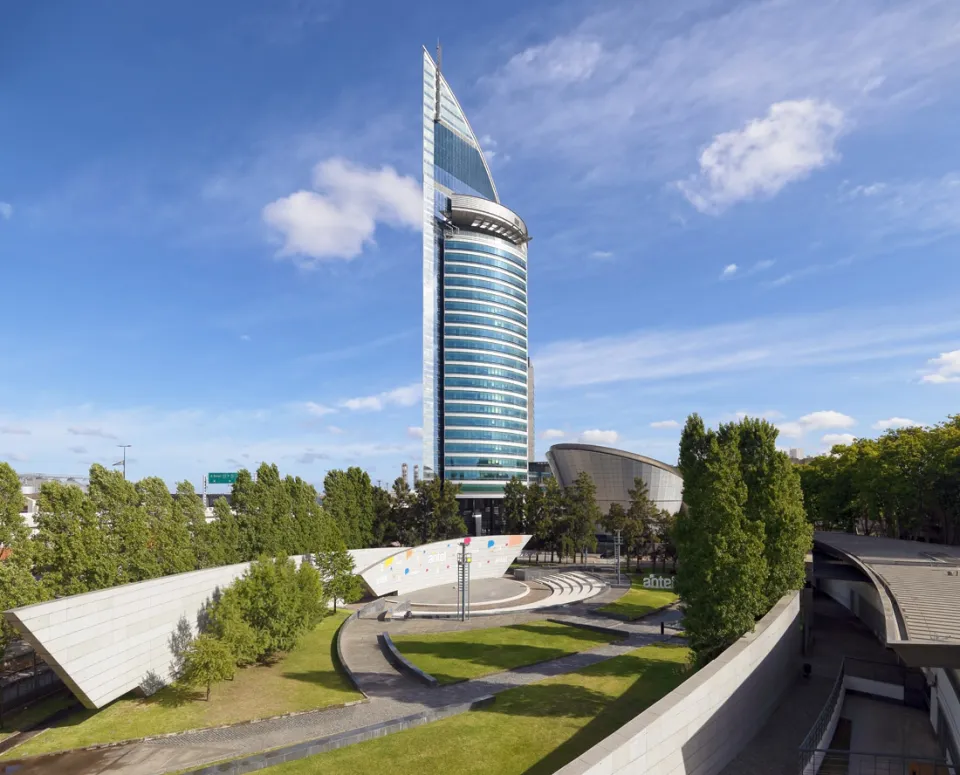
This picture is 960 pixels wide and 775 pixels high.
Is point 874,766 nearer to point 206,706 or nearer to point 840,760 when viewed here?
point 840,760

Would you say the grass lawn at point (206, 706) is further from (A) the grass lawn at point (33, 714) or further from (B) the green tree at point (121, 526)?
(B) the green tree at point (121, 526)

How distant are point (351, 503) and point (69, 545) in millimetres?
40833

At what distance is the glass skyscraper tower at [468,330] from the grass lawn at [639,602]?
180 ft

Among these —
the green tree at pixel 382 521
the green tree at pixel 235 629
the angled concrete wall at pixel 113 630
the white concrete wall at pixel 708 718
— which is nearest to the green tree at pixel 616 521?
the green tree at pixel 382 521

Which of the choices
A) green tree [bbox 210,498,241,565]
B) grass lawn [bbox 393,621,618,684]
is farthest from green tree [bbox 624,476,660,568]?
green tree [bbox 210,498,241,565]

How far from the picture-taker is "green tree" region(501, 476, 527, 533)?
85050mm

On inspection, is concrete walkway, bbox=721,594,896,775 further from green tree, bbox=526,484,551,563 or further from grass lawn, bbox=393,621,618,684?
green tree, bbox=526,484,551,563

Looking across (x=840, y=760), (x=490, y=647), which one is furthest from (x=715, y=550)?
(x=490, y=647)

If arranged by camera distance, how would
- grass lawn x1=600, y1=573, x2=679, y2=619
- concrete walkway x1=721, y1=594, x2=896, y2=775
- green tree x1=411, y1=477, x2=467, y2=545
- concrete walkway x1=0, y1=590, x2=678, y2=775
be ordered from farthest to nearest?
green tree x1=411, y1=477, x2=467, y2=545
grass lawn x1=600, y1=573, x2=679, y2=619
concrete walkway x1=0, y1=590, x2=678, y2=775
concrete walkway x1=721, y1=594, x2=896, y2=775

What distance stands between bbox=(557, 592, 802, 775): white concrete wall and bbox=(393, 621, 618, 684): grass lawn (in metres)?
14.5

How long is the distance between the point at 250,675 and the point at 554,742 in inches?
763

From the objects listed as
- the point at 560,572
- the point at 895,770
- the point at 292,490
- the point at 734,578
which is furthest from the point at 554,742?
the point at 560,572

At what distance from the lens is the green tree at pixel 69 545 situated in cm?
2952

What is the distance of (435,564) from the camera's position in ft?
211
